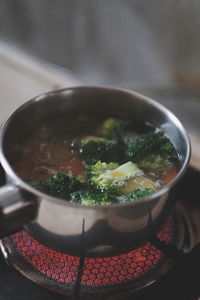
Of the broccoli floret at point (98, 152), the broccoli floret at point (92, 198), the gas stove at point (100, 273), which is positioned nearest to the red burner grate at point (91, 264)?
the gas stove at point (100, 273)

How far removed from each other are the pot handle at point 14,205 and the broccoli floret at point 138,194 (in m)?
0.23

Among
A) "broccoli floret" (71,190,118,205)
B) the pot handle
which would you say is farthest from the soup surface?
the pot handle

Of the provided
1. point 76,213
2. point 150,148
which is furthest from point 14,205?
point 150,148

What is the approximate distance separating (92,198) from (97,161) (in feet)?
0.60

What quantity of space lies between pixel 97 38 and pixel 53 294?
2.10 metres

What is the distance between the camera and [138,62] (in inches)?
107

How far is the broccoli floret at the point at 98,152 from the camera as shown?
106 cm

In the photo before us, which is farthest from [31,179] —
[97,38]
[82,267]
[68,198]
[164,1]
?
[97,38]

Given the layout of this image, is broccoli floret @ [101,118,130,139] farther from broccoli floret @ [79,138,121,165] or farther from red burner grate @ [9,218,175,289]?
red burner grate @ [9,218,175,289]

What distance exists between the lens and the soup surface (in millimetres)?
937

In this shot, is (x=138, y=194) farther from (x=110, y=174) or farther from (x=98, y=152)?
(x=98, y=152)

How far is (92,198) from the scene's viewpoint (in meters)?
0.88

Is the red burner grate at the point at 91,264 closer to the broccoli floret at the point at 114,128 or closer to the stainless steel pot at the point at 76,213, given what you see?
the stainless steel pot at the point at 76,213

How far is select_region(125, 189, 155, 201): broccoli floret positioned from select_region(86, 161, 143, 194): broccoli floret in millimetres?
47
